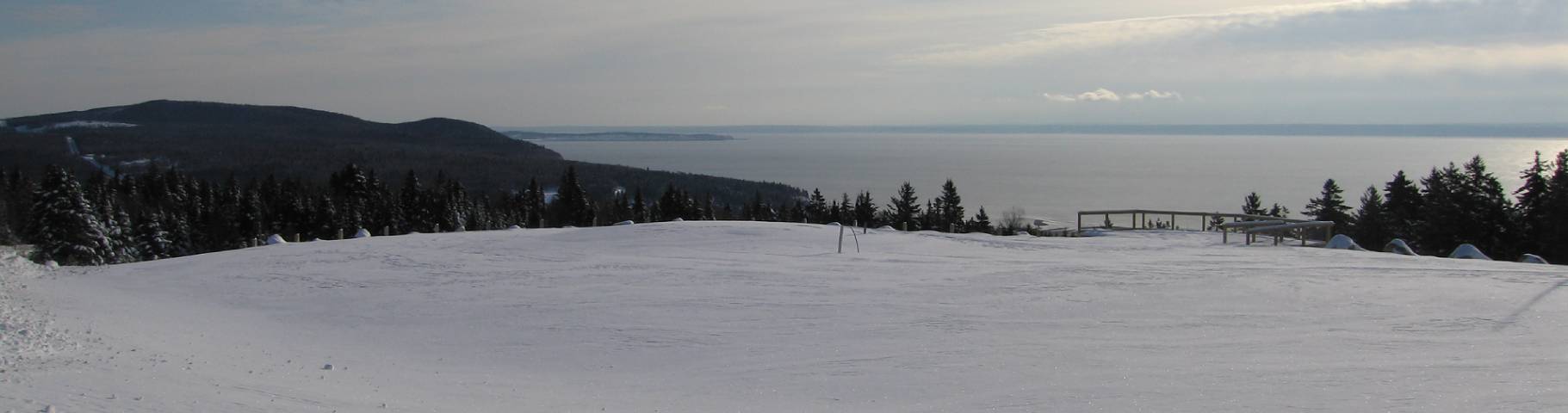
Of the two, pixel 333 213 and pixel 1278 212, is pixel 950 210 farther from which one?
pixel 333 213

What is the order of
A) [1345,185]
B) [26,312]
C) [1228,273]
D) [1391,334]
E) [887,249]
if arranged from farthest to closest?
1. [1345,185]
2. [887,249]
3. [1228,273]
4. [26,312]
5. [1391,334]

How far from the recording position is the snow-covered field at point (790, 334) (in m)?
7.81

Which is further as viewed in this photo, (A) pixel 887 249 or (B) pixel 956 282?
(A) pixel 887 249

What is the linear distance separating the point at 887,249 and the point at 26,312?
1354cm

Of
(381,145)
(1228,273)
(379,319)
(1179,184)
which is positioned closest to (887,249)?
(1228,273)

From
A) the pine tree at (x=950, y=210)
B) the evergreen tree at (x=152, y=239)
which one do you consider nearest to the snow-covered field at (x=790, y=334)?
the evergreen tree at (x=152, y=239)

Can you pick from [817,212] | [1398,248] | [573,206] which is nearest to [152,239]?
[573,206]

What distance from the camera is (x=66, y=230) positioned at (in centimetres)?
4059

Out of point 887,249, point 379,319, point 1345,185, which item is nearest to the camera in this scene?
point 379,319

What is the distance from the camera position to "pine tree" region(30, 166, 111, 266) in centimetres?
4025

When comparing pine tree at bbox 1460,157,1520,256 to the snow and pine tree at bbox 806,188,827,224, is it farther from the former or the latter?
pine tree at bbox 806,188,827,224

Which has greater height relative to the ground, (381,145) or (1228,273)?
(381,145)

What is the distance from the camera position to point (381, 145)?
18800cm

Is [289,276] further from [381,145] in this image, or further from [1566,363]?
[381,145]
